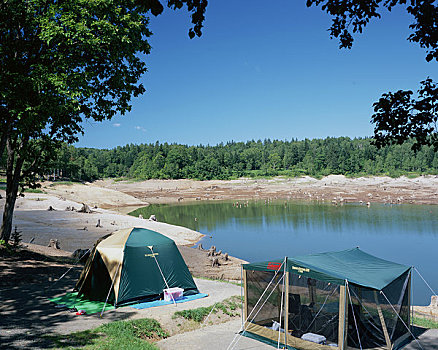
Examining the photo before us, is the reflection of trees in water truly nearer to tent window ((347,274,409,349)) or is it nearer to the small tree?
the small tree

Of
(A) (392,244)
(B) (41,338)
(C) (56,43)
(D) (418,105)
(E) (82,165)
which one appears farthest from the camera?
(E) (82,165)

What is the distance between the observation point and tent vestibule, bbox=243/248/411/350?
28.0 feet

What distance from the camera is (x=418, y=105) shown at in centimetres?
521

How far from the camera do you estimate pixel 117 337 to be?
8.64 m

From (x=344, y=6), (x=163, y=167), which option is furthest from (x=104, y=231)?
(x=163, y=167)

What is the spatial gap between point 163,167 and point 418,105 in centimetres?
12264

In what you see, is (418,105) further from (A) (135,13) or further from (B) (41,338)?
(A) (135,13)

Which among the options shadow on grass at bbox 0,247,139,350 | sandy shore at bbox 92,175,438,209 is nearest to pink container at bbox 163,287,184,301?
shadow on grass at bbox 0,247,139,350

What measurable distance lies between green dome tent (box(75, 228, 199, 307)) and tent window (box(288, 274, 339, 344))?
16.2 ft

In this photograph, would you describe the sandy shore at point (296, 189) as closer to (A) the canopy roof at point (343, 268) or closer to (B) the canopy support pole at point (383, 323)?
(A) the canopy roof at point (343, 268)

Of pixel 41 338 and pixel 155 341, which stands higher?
pixel 41 338

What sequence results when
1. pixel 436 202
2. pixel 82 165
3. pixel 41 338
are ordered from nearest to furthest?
pixel 41 338
pixel 436 202
pixel 82 165

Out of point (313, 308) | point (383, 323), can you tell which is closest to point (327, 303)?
point (313, 308)

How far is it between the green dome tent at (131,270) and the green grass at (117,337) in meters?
1.90
